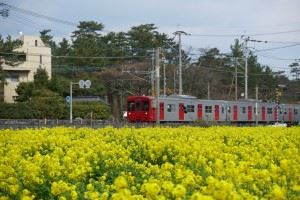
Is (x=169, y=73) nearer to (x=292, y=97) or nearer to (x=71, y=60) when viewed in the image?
(x=71, y=60)

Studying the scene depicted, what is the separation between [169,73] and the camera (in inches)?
2330

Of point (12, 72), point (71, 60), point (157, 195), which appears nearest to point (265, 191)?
point (157, 195)

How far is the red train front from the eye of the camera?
32.9 meters

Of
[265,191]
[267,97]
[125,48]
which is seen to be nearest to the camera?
[265,191]

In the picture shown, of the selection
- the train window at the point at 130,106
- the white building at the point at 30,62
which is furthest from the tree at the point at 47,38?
the train window at the point at 130,106

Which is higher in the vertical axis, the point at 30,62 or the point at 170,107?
the point at 30,62

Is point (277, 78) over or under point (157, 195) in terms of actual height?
over

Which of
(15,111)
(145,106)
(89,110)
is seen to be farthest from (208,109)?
(15,111)

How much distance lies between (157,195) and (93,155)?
3783 mm

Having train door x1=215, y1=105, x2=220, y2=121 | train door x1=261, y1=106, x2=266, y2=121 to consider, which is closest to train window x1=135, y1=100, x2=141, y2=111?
train door x1=215, y1=105, x2=220, y2=121

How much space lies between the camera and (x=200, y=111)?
35938mm

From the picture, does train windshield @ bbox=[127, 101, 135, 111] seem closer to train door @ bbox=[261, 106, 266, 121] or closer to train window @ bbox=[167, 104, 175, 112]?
train window @ bbox=[167, 104, 175, 112]

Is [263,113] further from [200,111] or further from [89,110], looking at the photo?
[89,110]

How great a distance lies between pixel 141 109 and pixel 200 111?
4.46 m
